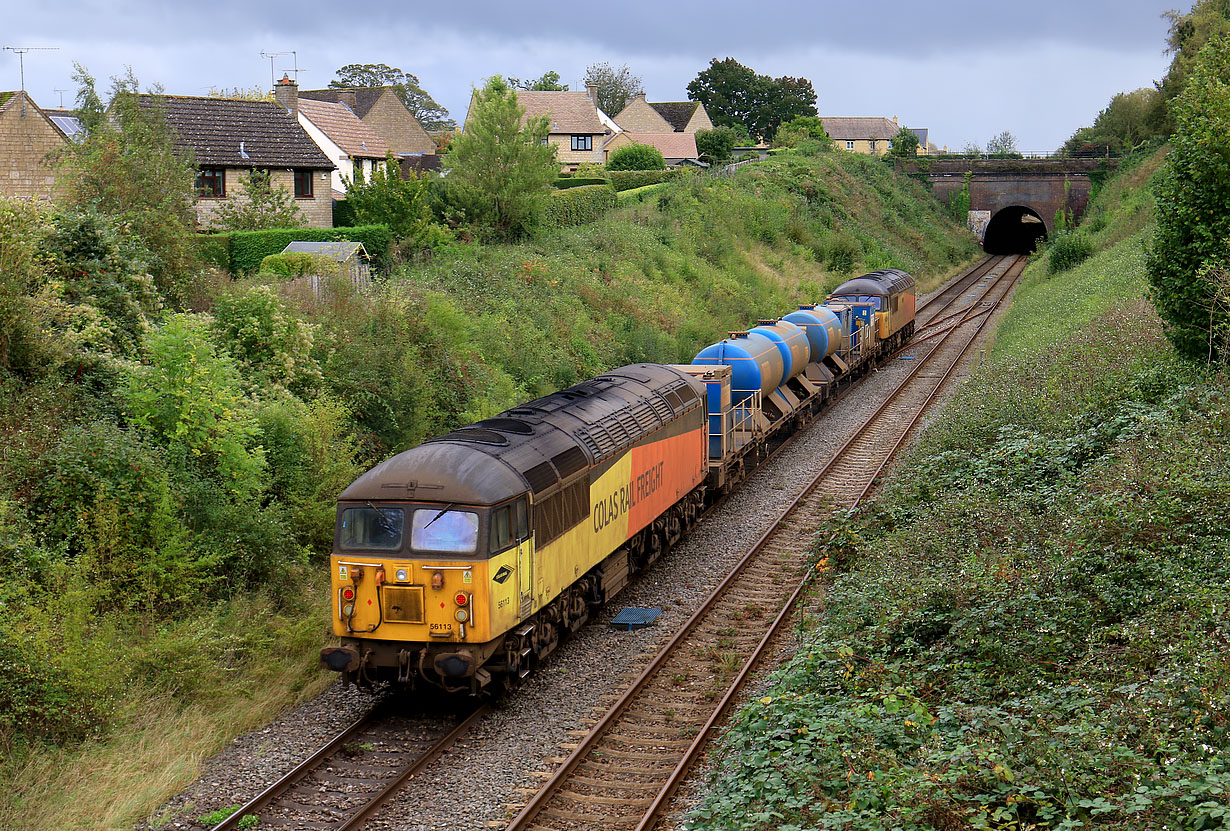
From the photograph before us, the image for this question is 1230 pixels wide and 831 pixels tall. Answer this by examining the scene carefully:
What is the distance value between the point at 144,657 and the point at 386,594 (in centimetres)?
298

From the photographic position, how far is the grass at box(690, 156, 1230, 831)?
26.6 feet

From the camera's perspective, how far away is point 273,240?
1097 inches

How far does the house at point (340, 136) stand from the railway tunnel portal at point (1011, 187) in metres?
44.1

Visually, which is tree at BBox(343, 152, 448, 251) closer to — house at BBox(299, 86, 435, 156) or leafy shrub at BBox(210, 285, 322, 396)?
leafy shrub at BBox(210, 285, 322, 396)

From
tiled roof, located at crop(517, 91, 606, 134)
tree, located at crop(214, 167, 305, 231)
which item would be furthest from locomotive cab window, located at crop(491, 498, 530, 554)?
tiled roof, located at crop(517, 91, 606, 134)

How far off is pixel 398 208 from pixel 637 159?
3811cm

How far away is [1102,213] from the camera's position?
201ft

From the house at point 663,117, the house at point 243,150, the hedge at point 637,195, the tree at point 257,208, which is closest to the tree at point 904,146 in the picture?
the house at point 663,117

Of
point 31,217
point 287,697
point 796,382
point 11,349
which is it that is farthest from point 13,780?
point 796,382

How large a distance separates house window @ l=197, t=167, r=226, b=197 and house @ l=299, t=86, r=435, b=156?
136 ft

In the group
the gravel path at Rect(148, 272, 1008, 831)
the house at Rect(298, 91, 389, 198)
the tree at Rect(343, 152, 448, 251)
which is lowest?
the gravel path at Rect(148, 272, 1008, 831)

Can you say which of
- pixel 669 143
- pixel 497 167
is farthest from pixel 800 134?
pixel 497 167

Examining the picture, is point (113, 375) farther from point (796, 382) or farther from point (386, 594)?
point (796, 382)

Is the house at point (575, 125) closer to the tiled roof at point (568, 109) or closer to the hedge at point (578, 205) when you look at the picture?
the tiled roof at point (568, 109)
